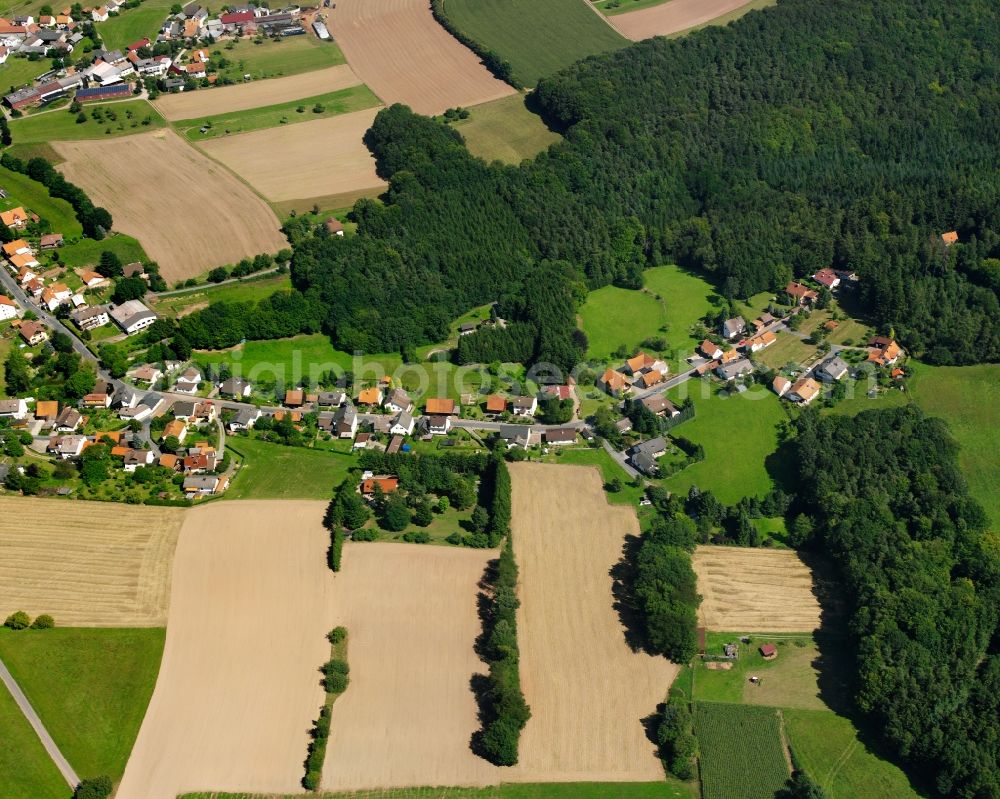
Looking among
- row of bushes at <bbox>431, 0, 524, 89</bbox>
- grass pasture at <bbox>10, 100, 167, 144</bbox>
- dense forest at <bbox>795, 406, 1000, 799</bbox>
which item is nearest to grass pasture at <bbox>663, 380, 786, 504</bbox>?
dense forest at <bbox>795, 406, 1000, 799</bbox>

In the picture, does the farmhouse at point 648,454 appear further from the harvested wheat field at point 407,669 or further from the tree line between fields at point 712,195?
the harvested wheat field at point 407,669

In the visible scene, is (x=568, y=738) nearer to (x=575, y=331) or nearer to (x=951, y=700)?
A: (x=951, y=700)

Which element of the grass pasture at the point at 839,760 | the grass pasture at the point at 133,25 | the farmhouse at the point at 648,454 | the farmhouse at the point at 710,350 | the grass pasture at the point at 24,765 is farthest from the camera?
the grass pasture at the point at 133,25

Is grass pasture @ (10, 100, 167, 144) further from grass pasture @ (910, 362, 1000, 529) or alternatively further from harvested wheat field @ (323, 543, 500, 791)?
grass pasture @ (910, 362, 1000, 529)

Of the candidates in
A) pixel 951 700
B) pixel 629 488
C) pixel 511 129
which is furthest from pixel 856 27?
pixel 951 700

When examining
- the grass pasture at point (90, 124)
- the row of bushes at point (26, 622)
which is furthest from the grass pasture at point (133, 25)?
the row of bushes at point (26, 622)
